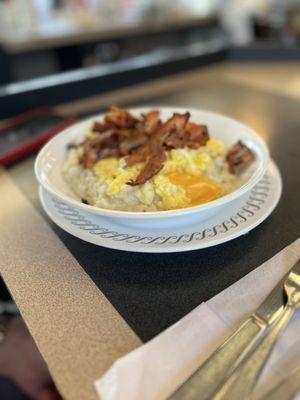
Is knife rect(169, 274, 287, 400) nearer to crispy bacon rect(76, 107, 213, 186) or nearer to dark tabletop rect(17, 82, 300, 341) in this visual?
dark tabletop rect(17, 82, 300, 341)

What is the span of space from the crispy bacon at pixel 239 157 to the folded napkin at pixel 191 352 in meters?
0.28

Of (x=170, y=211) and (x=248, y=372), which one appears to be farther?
(x=170, y=211)

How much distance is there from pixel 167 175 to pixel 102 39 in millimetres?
2864

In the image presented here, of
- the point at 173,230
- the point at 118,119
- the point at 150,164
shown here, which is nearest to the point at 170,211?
the point at 173,230

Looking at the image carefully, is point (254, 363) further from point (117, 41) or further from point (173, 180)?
point (117, 41)

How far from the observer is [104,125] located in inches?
33.6

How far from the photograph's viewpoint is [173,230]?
60cm

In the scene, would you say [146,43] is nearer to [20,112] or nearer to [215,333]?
[20,112]

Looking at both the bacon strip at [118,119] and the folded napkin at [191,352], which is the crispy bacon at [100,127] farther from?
the folded napkin at [191,352]

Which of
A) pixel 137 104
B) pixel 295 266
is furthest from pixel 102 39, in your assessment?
pixel 295 266

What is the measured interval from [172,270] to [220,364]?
19cm

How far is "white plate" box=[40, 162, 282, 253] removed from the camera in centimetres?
56

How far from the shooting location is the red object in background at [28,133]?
1002 mm

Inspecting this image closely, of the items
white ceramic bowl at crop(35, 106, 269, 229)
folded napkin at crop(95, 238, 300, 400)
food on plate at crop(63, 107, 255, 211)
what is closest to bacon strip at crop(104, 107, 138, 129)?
food on plate at crop(63, 107, 255, 211)
